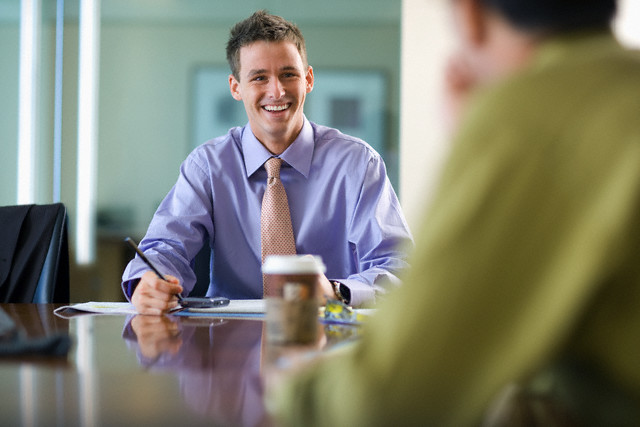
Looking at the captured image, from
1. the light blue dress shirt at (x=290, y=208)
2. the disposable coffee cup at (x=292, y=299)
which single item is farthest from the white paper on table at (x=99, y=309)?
the disposable coffee cup at (x=292, y=299)

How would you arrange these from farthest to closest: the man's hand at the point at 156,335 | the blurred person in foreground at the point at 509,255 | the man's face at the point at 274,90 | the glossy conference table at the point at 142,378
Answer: the man's face at the point at 274,90, the man's hand at the point at 156,335, the glossy conference table at the point at 142,378, the blurred person in foreground at the point at 509,255

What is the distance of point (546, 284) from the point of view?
20.0 inches

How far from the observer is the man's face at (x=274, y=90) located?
238 centimetres

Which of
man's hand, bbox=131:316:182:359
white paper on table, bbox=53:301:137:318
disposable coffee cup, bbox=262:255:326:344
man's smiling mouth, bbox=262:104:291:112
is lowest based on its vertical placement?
white paper on table, bbox=53:301:137:318

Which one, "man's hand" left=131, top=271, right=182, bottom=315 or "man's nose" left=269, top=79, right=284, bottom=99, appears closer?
"man's hand" left=131, top=271, right=182, bottom=315

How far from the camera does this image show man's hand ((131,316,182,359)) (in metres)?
1.16

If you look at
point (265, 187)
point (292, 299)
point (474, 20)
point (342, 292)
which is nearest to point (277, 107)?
point (265, 187)

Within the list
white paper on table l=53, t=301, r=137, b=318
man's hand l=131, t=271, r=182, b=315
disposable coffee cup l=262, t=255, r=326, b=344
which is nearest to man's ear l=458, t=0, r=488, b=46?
disposable coffee cup l=262, t=255, r=326, b=344

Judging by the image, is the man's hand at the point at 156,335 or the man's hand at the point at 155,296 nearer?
the man's hand at the point at 156,335

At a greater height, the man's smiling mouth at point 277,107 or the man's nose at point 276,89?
the man's nose at point 276,89

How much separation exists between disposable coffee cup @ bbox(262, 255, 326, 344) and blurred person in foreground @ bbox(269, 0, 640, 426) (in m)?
0.37

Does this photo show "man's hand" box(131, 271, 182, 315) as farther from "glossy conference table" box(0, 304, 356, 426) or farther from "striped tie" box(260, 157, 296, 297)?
"striped tie" box(260, 157, 296, 297)

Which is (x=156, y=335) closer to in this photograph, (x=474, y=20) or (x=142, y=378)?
(x=142, y=378)

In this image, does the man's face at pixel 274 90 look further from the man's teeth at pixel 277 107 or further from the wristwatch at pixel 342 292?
the wristwatch at pixel 342 292
